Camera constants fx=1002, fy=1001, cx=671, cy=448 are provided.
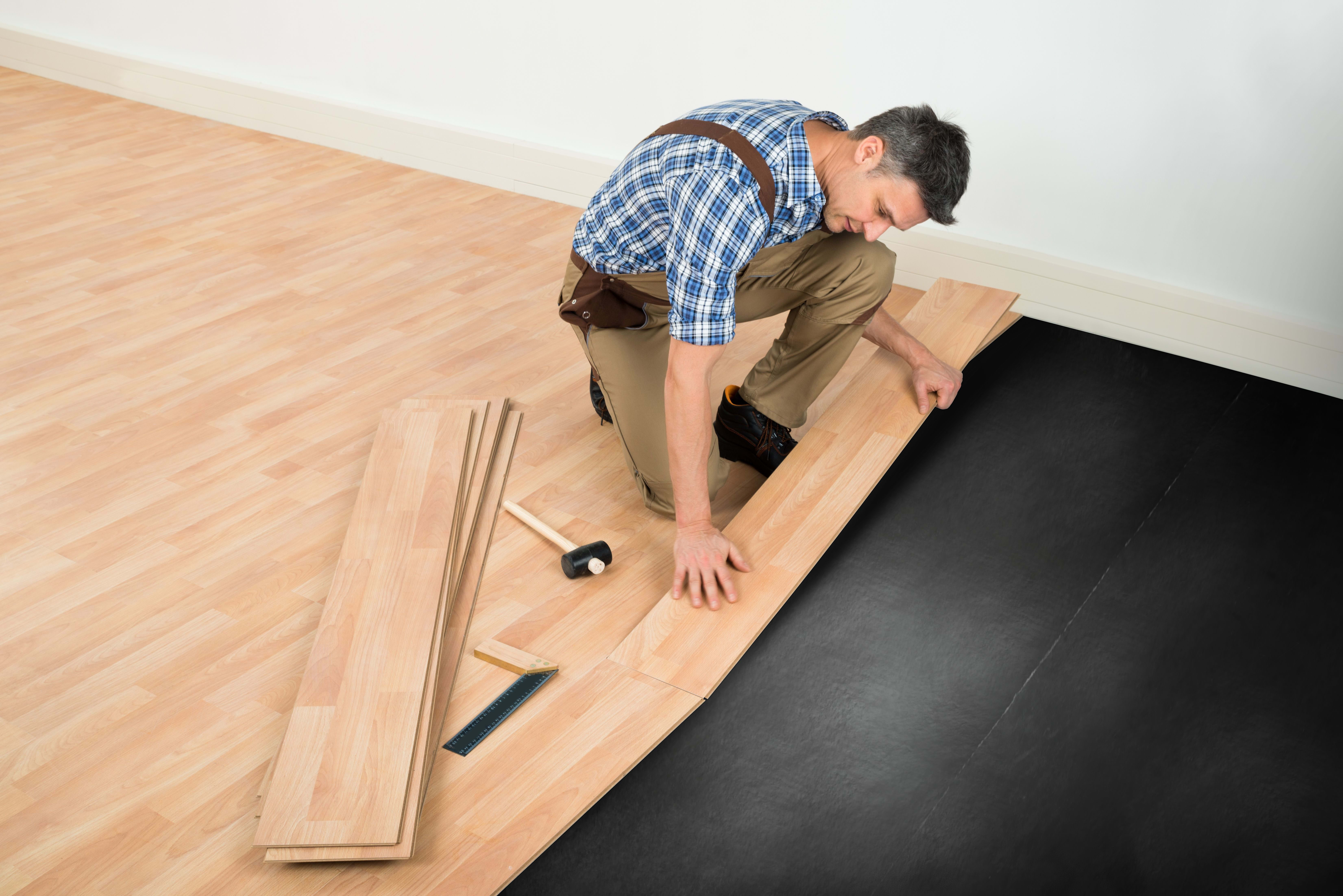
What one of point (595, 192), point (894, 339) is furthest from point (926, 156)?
point (595, 192)

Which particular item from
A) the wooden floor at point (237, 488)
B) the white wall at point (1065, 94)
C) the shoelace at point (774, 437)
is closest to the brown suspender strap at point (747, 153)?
the shoelace at point (774, 437)

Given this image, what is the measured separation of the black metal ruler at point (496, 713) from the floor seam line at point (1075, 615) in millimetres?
804

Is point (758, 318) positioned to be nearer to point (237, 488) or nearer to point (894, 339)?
point (894, 339)

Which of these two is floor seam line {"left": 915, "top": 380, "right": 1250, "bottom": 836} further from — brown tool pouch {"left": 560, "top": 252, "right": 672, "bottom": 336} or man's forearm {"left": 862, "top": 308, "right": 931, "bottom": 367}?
brown tool pouch {"left": 560, "top": 252, "right": 672, "bottom": 336}

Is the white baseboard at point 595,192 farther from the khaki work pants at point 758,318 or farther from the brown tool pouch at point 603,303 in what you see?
the brown tool pouch at point 603,303

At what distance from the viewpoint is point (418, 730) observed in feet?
6.18

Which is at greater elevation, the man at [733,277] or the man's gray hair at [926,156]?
the man's gray hair at [926,156]

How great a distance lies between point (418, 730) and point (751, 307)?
1.36m

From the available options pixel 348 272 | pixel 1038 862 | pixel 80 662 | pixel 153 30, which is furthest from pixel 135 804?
pixel 153 30

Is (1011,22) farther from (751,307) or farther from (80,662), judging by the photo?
(80,662)

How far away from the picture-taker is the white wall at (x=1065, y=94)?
317 cm

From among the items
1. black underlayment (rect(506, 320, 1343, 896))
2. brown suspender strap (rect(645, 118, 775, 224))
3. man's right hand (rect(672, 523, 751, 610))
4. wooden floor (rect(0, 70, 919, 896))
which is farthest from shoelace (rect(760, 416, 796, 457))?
brown suspender strap (rect(645, 118, 775, 224))

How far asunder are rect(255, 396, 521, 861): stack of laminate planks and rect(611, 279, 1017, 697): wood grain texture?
1.38 ft

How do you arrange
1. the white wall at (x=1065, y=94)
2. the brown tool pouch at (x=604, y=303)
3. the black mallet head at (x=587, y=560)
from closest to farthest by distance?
the black mallet head at (x=587, y=560)
the brown tool pouch at (x=604, y=303)
the white wall at (x=1065, y=94)
